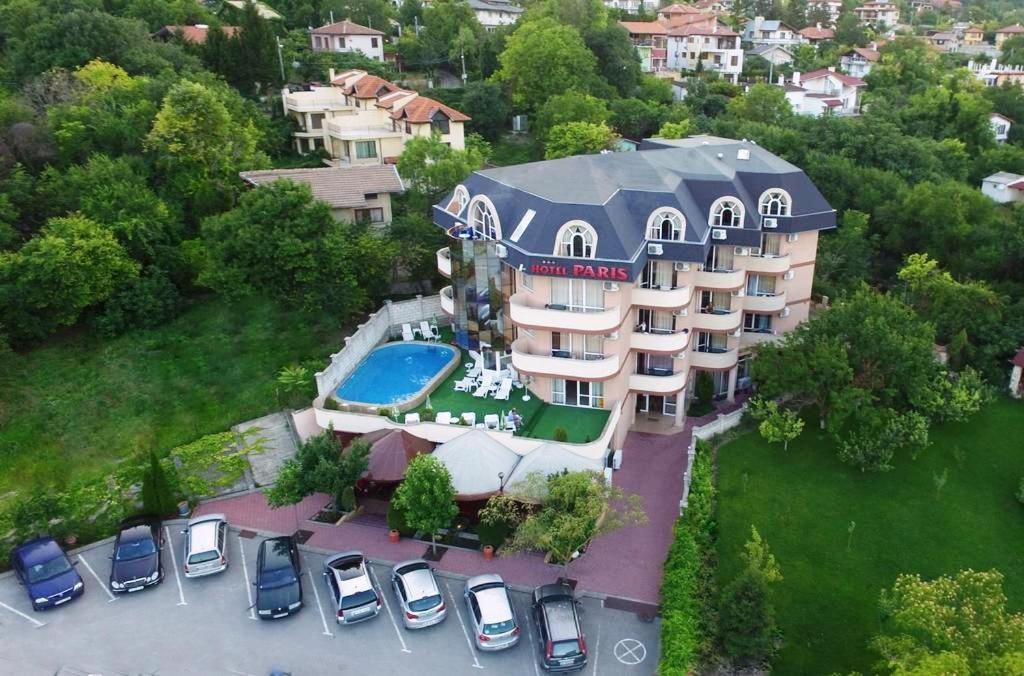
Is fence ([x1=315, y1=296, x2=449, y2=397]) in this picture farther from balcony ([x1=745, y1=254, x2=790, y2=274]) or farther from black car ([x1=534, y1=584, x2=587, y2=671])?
balcony ([x1=745, y1=254, x2=790, y2=274])

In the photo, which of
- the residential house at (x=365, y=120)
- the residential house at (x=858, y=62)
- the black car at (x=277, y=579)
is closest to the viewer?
the black car at (x=277, y=579)

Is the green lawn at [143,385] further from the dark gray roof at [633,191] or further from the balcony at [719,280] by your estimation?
the balcony at [719,280]

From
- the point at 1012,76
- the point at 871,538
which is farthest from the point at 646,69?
the point at 871,538

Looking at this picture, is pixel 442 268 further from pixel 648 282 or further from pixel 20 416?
pixel 20 416

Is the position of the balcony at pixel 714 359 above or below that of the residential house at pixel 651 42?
below

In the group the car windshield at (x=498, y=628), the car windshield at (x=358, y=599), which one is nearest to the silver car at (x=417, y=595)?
the car windshield at (x=358, y=599)

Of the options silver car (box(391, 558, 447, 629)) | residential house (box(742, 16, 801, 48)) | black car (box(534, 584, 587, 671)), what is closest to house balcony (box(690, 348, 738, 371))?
black car (box(534, 584, 587, 671))

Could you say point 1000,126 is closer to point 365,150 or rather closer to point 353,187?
point 365,150
